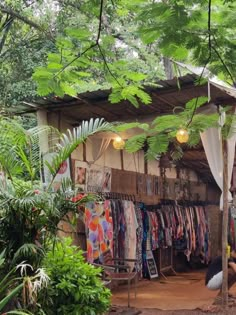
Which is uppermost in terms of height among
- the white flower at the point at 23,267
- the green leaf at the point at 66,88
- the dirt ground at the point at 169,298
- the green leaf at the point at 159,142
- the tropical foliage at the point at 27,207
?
the green leaf at the point at 66,88

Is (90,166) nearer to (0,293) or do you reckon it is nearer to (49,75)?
(0,293)

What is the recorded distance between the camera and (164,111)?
19.0 feet

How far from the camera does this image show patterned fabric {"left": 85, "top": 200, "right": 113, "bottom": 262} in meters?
6.20

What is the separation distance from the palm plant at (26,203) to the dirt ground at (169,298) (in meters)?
2.08

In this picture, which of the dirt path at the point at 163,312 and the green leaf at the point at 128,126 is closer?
the green leaf at the point at 128,126

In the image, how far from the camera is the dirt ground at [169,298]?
213 inches

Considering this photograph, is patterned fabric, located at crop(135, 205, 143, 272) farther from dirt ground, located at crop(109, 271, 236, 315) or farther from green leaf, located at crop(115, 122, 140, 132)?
green leaf, located at crop(115, 122, 140, 132)

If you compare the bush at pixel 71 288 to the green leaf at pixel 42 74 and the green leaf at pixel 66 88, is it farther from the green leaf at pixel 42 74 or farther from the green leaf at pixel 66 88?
the green leaf at pixel 42 74

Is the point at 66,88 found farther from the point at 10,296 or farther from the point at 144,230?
the point at 144,230

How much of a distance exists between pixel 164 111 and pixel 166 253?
3.90 metres

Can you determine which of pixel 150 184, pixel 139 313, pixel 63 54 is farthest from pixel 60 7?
pixel 63 54

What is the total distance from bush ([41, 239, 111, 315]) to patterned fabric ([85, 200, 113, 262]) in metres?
2.06

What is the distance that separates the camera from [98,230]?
6.33m

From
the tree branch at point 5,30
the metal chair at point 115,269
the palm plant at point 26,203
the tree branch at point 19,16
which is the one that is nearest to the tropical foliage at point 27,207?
the palm plant at point 26,203
